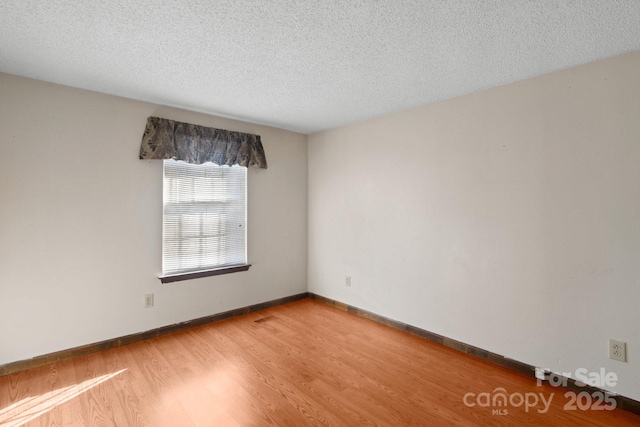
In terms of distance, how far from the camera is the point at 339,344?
9.28 ft

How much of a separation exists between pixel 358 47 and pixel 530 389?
8.80 feet

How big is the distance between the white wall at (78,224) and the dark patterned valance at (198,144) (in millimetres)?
A: 109

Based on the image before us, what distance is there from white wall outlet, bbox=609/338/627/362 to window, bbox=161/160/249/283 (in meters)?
3.30

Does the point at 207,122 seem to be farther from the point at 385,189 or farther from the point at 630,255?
the point at 630,255

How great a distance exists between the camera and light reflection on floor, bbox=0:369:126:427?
1.81m

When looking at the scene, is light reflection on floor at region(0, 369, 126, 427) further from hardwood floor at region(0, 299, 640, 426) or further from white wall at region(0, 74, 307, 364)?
white wall at region(0, 74, 307, 364)

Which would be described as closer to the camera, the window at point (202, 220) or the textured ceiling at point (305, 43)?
the textured ceiling at point (305, 43)

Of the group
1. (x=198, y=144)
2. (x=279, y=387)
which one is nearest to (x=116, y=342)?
(x=279, y=387)

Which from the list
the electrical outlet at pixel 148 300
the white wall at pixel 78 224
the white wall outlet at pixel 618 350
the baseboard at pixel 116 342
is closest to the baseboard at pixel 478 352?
the white wall outlet at pixel 618 350

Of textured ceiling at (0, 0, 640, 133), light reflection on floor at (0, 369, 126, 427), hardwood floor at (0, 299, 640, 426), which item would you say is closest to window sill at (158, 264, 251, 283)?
hardwood floor at (0, 299, 640, 426)

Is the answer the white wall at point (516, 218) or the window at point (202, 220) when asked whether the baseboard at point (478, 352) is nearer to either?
the white wall at point (516, 218)

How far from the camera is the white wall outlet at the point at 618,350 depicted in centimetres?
192

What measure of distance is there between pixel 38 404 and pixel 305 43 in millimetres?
2946

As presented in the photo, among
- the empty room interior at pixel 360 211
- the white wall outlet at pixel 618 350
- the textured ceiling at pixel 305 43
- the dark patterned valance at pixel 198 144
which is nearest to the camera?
the textured ceiling at pixel 305 43
